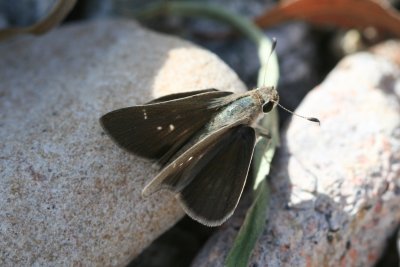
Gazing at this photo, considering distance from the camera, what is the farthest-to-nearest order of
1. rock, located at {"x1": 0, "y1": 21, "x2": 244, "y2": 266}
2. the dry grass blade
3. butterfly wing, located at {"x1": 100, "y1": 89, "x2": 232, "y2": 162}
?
the dry grass blade
butterfly wing, located at {"x1": 100, "y1": 89, "x2": 232, "y2": 162}
rock, located at {"x1": 0, "y1": 21, "x2": 244, "y2": 266}

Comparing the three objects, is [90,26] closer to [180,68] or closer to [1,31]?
[1,31]

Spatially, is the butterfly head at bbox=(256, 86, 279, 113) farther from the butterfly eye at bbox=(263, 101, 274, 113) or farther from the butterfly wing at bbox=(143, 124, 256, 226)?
the butterfly wing at bbox=(143, 124, 256, 226)

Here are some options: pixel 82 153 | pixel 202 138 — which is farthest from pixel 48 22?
pixel 202 138

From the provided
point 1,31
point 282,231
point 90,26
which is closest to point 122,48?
point 90,26

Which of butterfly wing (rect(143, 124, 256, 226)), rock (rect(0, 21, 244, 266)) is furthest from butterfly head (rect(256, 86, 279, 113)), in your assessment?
rock (rect(0, 21, 244, 266))

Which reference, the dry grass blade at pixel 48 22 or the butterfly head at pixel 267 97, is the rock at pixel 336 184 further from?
the dry grass blade at pixel 48 22
